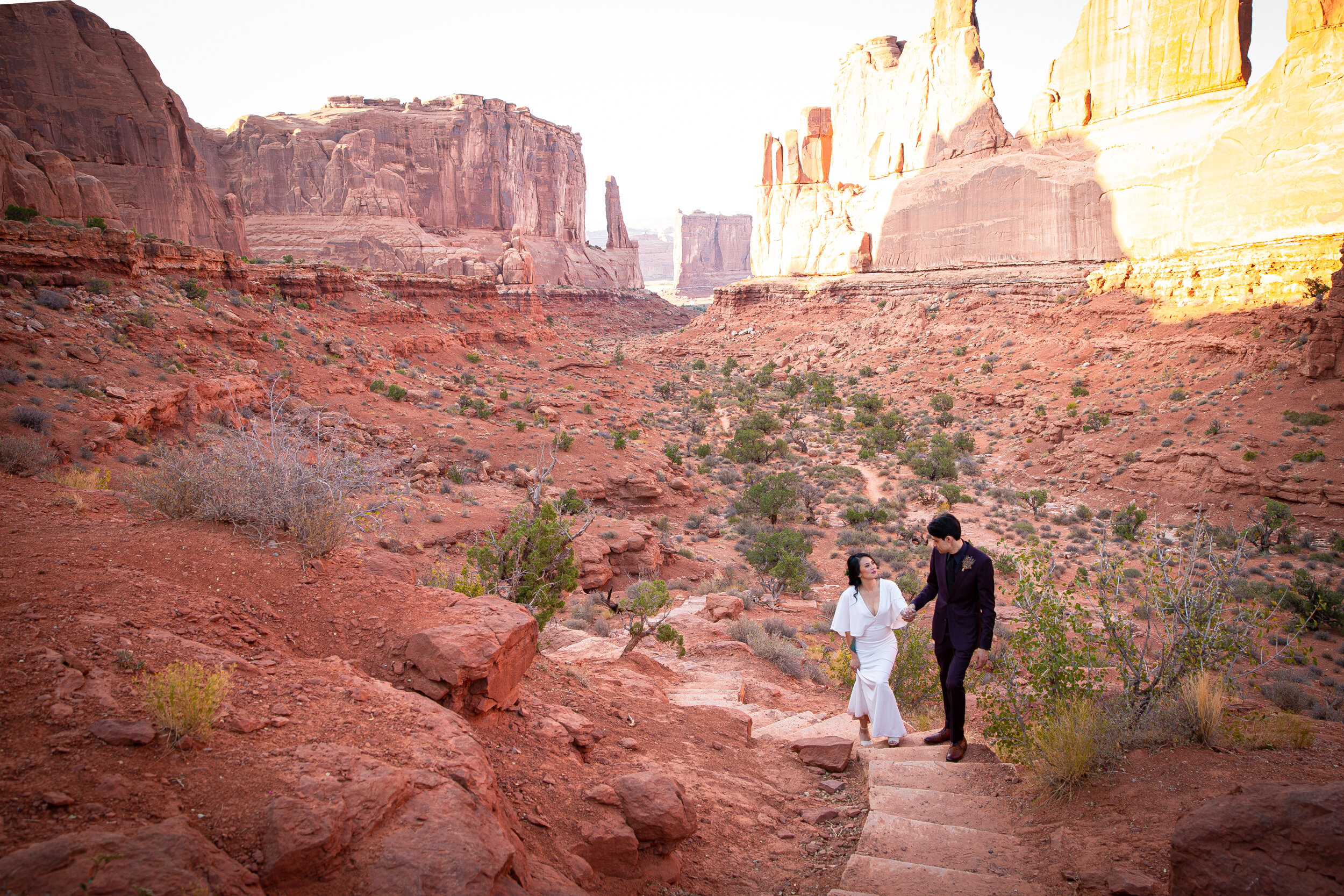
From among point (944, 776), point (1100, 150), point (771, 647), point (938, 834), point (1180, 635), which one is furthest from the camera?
point (1100, 150)

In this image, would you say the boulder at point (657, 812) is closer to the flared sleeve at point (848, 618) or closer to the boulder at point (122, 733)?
the flared sleeve at point (848, 618)

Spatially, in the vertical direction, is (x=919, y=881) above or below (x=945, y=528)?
below

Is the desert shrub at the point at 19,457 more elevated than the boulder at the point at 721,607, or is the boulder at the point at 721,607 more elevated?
the desert shrub at the point at 19,457

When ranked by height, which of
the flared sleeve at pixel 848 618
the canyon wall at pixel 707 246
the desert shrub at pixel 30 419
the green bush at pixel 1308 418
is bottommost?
the flared sleeve at pixel 848 618

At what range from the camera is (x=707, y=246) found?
142375mm

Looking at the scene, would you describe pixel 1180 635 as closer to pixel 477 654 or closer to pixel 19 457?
pixel 477 654

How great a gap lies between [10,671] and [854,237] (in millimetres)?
54356

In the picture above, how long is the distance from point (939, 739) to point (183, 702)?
512cm

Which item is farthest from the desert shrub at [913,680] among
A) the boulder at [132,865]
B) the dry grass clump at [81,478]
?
the dry grass clump at [81,478]

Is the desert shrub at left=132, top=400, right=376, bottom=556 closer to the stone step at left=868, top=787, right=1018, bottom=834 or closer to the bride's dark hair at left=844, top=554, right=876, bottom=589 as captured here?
the bride's dark hair at left=844, top=554, right=876, bottom=589

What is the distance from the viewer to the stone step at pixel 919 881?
10.6ft

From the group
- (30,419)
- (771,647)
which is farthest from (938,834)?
(30,419)

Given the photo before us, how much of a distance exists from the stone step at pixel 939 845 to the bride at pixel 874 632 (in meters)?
1.47

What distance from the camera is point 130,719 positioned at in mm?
2744
